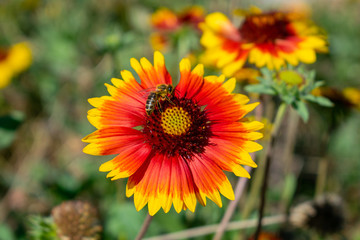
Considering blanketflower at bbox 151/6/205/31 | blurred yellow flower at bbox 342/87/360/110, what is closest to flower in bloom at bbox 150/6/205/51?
blanketflower at bbox 151/6/205/31

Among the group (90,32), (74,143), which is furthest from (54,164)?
(90,32)

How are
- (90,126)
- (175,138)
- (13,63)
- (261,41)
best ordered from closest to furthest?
(175,138) < (261,41) < (90,126) < (13,63)

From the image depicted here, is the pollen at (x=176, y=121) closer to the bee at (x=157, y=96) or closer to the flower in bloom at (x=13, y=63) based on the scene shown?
the bee at (x=157, y=96)

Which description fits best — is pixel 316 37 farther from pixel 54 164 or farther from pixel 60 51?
pixel 60 51

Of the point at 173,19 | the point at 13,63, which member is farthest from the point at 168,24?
the point at 13,63

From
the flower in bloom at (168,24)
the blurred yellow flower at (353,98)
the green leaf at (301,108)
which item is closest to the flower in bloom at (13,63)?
the flower in bloom at (168,24)

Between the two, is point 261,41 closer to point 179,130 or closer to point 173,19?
point 179,130

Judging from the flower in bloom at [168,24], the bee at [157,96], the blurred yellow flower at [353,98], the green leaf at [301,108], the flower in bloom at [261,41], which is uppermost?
the flower in bloom at [168,24]

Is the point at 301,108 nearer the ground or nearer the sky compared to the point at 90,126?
nearer the ground
